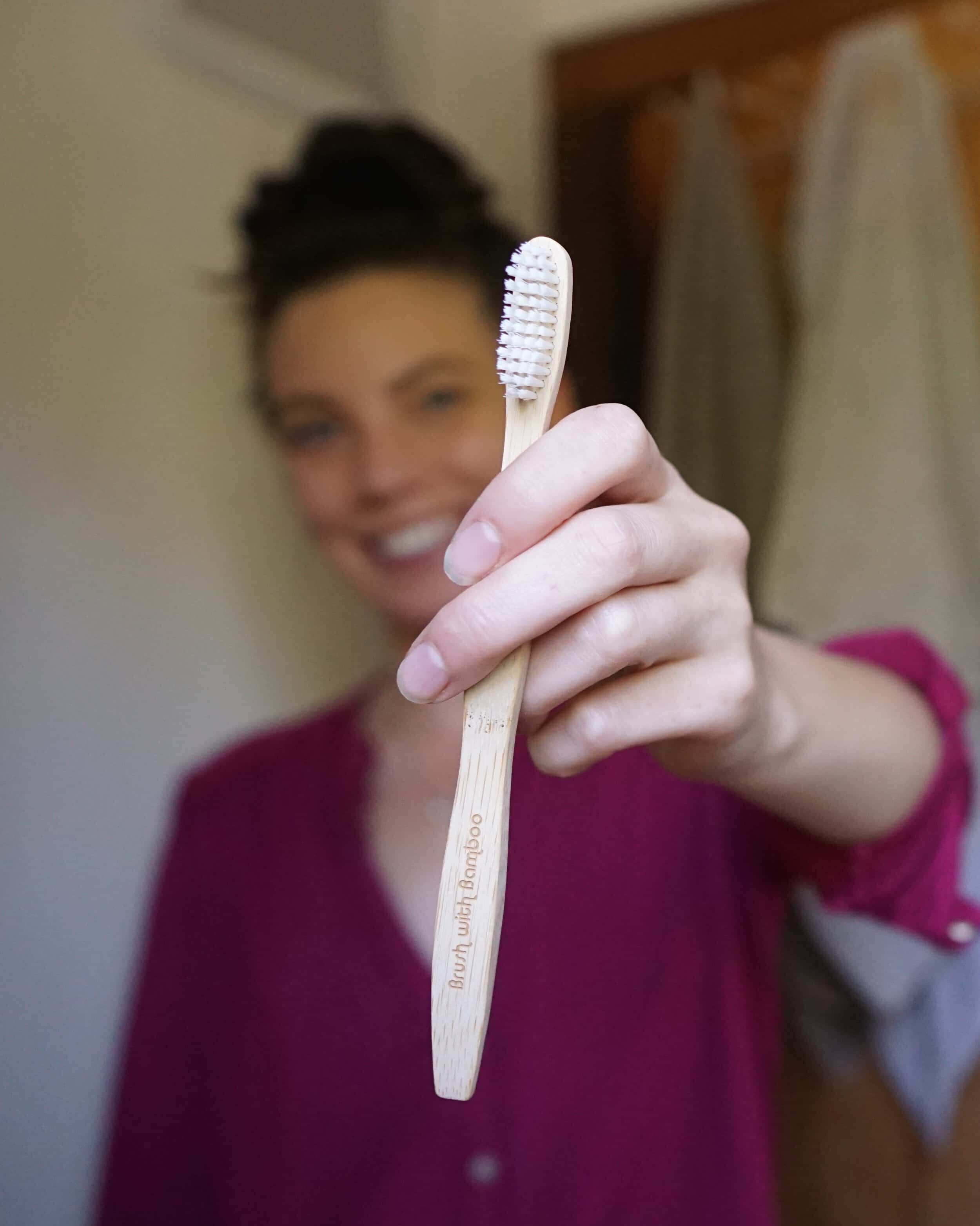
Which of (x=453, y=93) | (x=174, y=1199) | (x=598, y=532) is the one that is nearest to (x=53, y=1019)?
(x=174, y=1199)

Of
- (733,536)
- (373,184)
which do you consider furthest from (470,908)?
(373,184)

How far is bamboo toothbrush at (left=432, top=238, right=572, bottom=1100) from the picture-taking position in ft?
0.54

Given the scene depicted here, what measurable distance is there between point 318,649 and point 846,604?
36 centimetres

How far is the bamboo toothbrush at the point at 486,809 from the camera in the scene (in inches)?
6.4

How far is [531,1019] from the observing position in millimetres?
254

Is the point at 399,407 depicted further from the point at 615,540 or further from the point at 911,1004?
the point at 911,1004

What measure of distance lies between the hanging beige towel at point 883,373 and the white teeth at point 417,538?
10.5 inches

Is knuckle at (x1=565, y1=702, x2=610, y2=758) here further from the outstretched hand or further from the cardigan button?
the cardigan button

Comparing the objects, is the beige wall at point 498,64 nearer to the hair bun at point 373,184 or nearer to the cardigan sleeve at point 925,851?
the hair bun at point 373,184

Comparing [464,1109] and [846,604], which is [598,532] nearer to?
[464,1109]

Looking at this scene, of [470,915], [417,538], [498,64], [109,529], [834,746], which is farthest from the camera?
[498,64]

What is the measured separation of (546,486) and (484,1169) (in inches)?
9.5

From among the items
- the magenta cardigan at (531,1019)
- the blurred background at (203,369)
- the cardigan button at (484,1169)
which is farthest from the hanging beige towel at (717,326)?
the cardigan button at (484,1169)

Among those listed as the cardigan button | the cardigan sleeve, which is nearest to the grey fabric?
the cardigan sleeve
